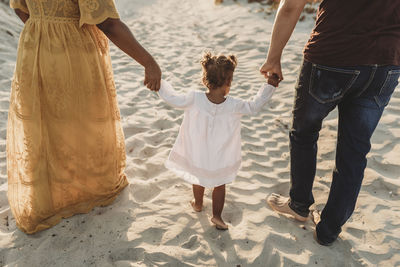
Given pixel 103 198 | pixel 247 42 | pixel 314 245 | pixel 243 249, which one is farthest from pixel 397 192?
pixel 247 42

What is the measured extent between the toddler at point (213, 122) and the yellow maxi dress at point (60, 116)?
A: 504 mm

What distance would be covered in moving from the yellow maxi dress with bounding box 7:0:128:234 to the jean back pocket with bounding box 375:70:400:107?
1585 millimetres

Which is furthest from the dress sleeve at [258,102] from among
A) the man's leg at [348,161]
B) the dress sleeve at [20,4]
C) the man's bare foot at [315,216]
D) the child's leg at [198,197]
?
the dress sleeve at [20,4]

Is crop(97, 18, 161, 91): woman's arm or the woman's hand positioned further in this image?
the woman's hand

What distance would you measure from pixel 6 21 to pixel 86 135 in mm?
5817

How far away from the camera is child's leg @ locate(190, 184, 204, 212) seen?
245cm

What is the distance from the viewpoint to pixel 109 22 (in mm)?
1794

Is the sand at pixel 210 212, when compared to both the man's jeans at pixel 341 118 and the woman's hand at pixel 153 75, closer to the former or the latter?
the man's jeans at pixel 341 118

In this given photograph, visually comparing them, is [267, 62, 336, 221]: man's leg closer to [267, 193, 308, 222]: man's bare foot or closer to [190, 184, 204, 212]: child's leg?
[267, 193, 308, 222]: man's bare foot

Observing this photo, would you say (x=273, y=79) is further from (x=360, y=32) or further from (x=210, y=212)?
(x=210, y=212)

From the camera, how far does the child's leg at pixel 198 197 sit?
2.45 m

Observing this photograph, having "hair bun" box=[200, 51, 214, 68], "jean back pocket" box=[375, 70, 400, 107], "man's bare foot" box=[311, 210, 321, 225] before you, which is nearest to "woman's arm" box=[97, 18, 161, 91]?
"hair bun" box=[200, 51, 214, 68]

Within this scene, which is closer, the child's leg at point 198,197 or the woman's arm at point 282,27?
the woman's arm at point 282,27

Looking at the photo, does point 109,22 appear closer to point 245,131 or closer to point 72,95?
point 72,95
